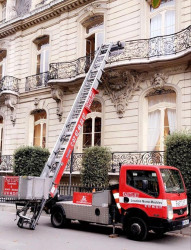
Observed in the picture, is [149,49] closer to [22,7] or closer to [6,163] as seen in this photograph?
[6,163]

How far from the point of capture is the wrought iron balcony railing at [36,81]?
18688 millimetres

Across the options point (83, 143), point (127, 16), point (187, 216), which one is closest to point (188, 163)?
point (187, 216)

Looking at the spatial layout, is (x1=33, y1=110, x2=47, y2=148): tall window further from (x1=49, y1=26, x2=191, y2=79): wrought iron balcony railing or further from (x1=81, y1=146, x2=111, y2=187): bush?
(x1=81, y1=146, x2=111, y2=187): bush

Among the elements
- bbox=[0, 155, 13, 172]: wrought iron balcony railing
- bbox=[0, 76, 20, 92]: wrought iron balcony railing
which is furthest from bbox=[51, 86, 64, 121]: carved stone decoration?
bbox=[0, 155, 13, 172]: wrought iron balcony railing

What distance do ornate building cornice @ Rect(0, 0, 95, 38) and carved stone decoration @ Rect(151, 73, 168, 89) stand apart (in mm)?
6165

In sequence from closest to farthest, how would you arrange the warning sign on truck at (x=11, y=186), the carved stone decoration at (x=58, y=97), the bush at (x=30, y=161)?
the warning sign on truck at (x=11, y=186) < the bush at (x=30, y=161) < the carved stone decoration at (x=58, y=97)

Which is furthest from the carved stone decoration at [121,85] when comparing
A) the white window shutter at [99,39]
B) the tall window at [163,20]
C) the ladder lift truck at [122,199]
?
the ladder lift truck at [122,199]

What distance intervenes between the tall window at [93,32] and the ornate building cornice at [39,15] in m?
1.03

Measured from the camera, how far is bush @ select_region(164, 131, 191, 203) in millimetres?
10577

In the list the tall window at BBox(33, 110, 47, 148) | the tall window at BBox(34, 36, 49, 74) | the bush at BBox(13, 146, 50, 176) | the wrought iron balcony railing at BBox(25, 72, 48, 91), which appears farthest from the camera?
the tall window at BBox(34, 36, 49, 74)

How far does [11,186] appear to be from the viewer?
8844mm

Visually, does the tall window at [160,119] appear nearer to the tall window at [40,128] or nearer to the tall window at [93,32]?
the tall window at [93,32]

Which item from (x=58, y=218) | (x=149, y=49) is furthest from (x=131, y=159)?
(x=58, y=218)

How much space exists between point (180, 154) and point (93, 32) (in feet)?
31.2
